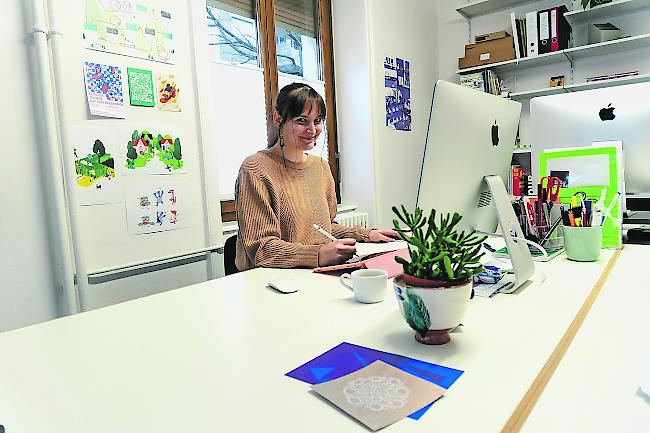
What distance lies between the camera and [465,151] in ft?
3.25

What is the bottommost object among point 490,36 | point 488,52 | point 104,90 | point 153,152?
point 153,152

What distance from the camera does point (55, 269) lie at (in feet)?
5.76

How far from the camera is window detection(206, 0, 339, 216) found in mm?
2594

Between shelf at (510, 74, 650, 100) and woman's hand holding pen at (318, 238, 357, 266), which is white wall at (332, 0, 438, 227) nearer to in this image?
shelf at (510, 74, 650, 100)

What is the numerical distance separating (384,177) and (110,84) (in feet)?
6.66

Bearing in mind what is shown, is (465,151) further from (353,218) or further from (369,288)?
(353,218)

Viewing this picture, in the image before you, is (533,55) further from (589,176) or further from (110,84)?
(110,84)

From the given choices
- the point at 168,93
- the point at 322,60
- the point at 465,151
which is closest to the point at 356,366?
the point at 465,151

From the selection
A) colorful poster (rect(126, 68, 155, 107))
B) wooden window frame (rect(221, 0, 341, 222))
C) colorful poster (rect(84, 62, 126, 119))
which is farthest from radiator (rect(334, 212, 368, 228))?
colorful poster (rect(84, 62, 126, 119))

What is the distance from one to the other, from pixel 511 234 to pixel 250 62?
7.10ft

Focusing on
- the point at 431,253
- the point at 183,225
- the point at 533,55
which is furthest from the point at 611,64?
the point at 431,253

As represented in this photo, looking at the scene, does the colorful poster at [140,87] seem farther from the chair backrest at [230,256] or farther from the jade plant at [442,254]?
the jade plant at [442,254]

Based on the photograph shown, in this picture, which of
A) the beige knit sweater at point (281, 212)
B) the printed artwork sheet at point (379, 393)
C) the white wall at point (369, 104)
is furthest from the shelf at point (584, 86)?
the printed artwork sheet at point (379, 393)

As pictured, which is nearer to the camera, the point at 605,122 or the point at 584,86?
the point at 605,122
